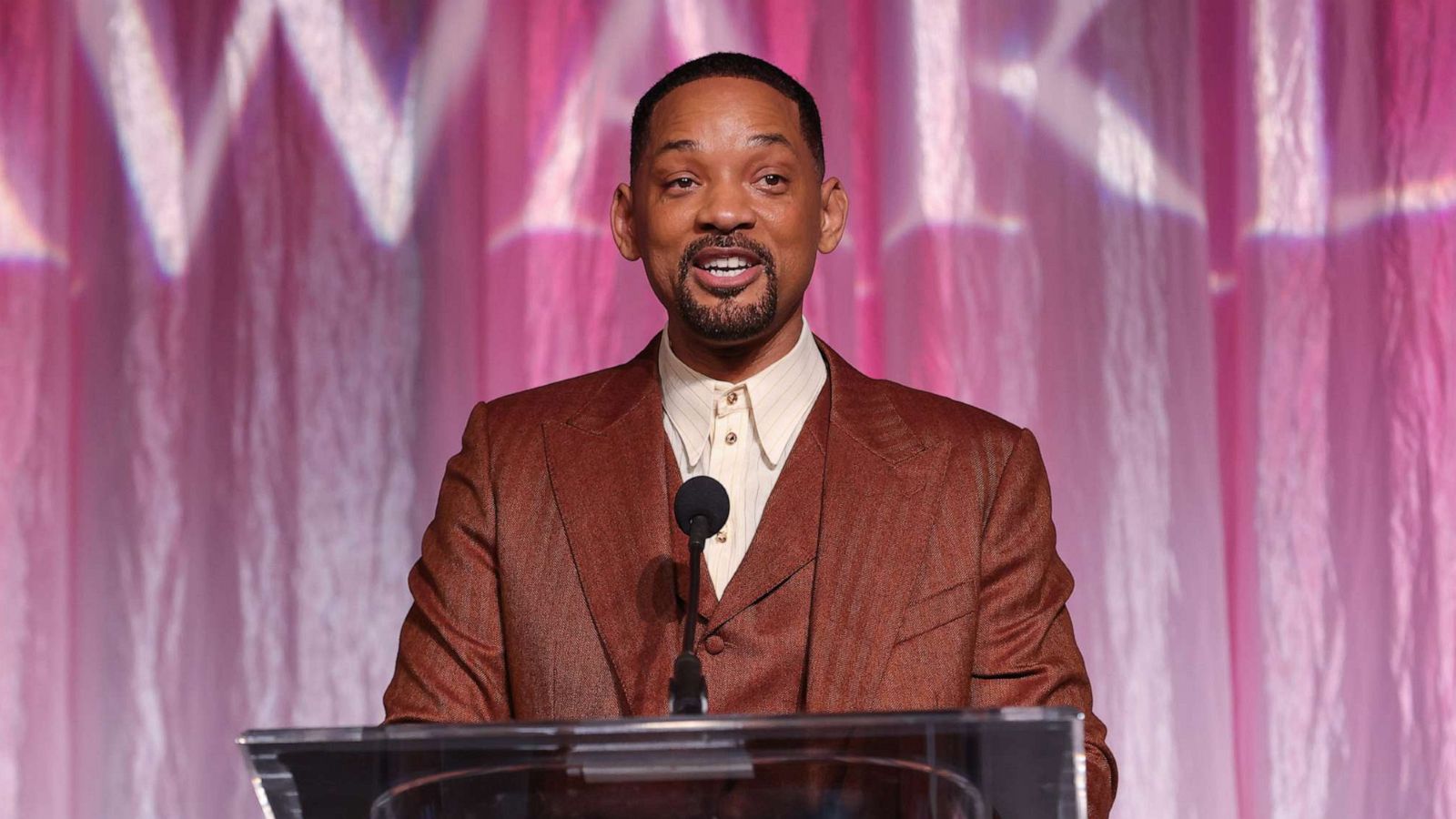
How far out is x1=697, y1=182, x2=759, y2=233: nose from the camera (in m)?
1.87

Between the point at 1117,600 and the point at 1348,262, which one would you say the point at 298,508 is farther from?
the point at 1348,262

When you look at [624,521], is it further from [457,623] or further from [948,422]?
[948,422]

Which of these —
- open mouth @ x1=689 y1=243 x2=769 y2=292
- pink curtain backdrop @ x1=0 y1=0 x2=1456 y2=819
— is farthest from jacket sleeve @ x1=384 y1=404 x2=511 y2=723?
pink curtain backdrop @ x1=0 y1=0 x2=1456 y2=819

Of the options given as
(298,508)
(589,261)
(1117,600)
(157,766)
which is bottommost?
(157,766)

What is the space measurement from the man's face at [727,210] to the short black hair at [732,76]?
2 centimetres

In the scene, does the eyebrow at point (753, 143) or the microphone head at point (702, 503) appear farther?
the eyebrow at point (753, 143)

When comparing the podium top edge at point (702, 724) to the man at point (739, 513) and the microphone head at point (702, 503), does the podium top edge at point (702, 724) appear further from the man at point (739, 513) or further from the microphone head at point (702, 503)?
the man at point (739, 513)

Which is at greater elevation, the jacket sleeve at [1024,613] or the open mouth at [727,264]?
the open mouth at [727,264]

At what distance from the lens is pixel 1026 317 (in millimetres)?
2586

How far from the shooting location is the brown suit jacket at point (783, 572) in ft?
5.69

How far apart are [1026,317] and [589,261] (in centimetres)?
65

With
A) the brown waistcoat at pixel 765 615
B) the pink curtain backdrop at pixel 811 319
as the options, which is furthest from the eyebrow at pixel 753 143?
the pink curtain backdrop at pixel 811 319

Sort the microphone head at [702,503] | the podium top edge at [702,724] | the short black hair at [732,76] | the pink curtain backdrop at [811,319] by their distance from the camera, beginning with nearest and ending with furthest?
the podium top edge at [702,724] → the microphone head at [702,503] → the short black hair at [732,76] → the pink curtain backdrop at [811,319]

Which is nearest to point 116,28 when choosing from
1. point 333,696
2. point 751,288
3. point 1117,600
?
point 333,696
